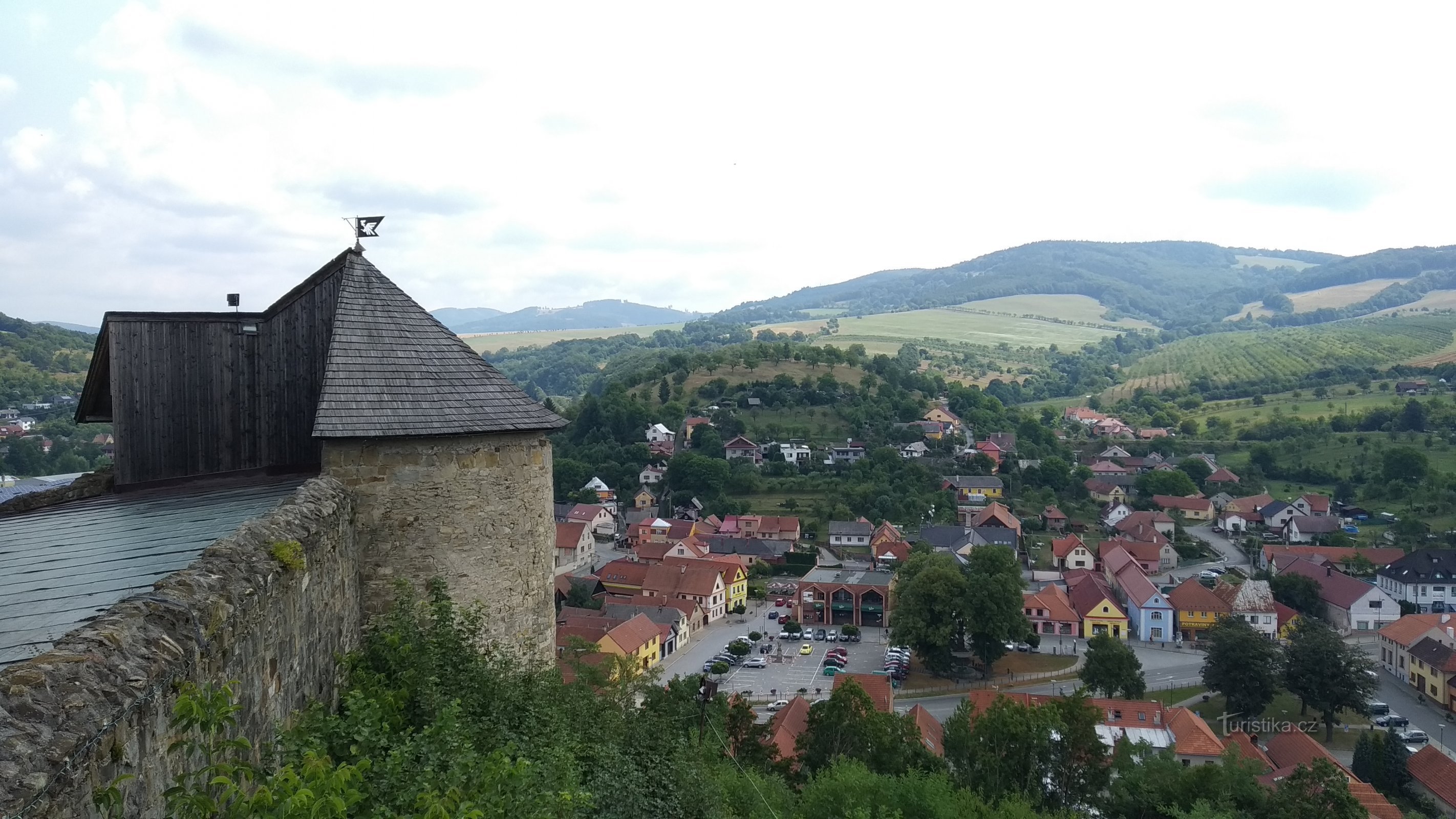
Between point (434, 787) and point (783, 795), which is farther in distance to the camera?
point (783, 795)

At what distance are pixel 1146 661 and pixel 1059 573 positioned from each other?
55.6ft

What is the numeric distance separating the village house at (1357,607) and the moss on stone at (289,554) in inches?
2608

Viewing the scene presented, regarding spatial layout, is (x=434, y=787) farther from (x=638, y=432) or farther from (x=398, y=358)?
(x=638, y=432)

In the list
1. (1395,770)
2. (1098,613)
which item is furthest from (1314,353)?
(1395,770)

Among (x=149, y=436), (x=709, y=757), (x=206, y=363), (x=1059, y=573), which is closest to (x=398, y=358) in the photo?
(x=206, y=363)

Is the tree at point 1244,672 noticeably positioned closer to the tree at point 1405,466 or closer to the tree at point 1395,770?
the tree at point 1395,770

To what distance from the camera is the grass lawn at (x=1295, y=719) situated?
39594 millimetres

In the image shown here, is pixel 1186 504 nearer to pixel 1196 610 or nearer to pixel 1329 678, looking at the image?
pixel 1196 610

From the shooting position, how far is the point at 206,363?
9.98 meters

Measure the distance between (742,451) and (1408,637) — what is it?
59874 millimetres

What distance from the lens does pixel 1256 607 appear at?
54.5 m

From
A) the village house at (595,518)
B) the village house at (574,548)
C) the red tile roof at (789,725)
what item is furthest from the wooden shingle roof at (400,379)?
the village house at (595,518)

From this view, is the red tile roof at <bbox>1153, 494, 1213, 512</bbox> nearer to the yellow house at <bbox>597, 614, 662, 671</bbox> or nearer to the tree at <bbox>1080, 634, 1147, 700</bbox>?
the tree at <bbox>1080, 634, 1147, 700</bbox>

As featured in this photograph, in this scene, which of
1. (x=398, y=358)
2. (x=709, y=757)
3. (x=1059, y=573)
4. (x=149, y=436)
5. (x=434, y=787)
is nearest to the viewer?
(x=434, y=787)
